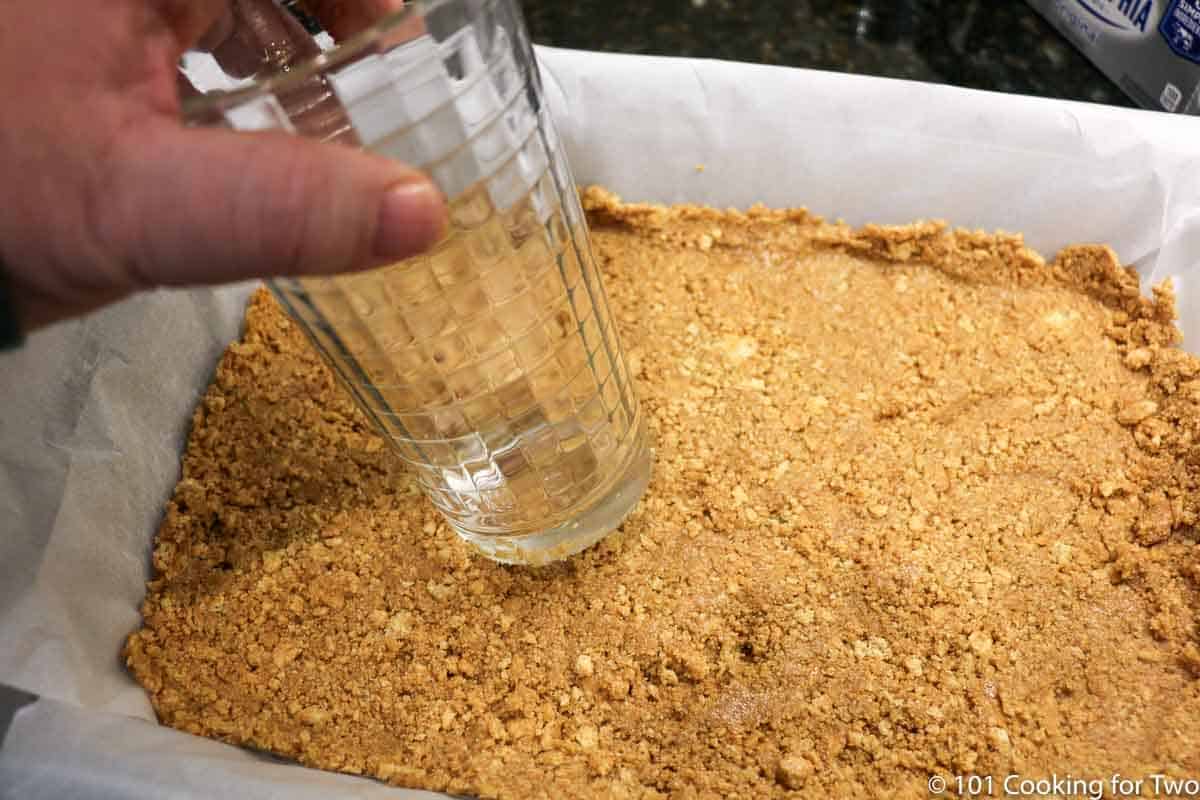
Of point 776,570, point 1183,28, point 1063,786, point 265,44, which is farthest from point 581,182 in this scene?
point 1063,786

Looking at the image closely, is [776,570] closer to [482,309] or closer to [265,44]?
[482,309]

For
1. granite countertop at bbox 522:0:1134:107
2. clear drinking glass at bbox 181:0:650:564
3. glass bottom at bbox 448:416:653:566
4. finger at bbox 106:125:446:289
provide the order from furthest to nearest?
granite countertop at bbox 522:0:1134:107
glass bottom at bbox 448:416:653:566
clear drinking glass at bbox 181:0:650:564
finger at bbox 106:125:446:289

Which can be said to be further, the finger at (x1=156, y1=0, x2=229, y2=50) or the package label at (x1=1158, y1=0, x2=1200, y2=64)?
the package label at (x1=1158, y1=0, x2=1200, y2=64)

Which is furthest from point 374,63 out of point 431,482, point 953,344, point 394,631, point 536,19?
point 536,19

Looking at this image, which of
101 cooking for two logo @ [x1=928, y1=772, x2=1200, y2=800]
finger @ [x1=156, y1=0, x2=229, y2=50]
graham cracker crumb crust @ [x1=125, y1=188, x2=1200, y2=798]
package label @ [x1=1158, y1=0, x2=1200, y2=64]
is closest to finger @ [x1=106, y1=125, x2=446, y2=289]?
finger @ [x1=156, y1=0, x2=229, y2=50]

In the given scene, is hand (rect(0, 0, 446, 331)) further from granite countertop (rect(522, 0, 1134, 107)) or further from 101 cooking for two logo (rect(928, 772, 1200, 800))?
granite countertop (rect(522, 0, 1134, 107))

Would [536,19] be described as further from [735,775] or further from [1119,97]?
[735,775]
